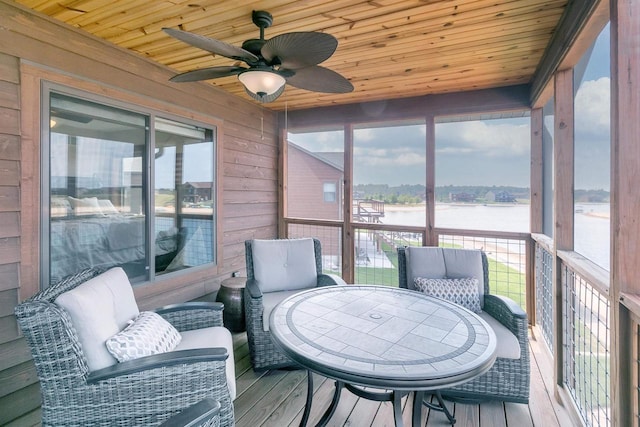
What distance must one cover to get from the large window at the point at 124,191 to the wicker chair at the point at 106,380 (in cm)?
95

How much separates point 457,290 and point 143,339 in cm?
225

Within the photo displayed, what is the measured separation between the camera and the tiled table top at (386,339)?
1.30m

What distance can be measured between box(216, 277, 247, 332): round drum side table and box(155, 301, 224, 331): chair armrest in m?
1.04

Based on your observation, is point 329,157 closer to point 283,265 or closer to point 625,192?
point 283,265

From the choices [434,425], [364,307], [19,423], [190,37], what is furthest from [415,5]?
[19,423]

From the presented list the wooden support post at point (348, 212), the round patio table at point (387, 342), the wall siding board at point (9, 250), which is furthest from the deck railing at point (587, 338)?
the wall siding board at point (9, 250)

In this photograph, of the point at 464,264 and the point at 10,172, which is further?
the point at 464,264

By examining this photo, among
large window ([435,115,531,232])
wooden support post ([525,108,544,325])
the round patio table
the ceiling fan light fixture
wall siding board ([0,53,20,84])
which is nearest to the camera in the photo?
the round patio table

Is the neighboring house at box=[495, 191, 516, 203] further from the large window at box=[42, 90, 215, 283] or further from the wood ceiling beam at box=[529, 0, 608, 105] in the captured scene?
the large window at box=[42, 90, 215, 283]

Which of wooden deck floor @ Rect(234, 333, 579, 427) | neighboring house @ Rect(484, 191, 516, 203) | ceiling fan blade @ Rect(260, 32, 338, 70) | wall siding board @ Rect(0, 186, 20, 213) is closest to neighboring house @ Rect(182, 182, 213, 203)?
wall siding board @ Rect(0, 186, 20, 213)

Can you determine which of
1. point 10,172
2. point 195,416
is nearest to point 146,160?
point 10,172

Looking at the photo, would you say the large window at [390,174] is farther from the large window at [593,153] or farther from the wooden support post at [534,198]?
the large window at [593,153]

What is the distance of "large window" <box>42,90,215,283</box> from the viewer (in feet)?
7.57

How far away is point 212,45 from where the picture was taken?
67.1 inches
